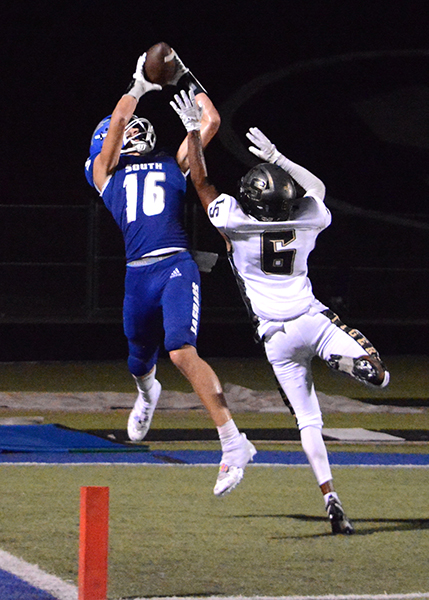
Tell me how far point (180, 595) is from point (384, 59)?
66.7 feet

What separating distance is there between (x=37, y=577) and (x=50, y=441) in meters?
4.06

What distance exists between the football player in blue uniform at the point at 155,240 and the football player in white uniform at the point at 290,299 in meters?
0.48

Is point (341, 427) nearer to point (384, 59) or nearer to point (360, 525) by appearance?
point (360, 525)

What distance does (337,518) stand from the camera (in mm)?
6082

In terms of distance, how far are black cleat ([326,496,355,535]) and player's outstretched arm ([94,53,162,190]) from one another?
241 cm

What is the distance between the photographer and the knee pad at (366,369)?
5953 mm

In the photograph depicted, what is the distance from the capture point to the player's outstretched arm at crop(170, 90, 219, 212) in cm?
673

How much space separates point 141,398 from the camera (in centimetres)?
782

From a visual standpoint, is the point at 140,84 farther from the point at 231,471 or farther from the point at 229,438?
the point at 231,471

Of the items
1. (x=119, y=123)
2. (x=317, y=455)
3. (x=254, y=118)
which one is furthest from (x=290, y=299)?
(x=254, y=118)

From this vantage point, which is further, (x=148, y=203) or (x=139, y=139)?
(x=139, y=139)

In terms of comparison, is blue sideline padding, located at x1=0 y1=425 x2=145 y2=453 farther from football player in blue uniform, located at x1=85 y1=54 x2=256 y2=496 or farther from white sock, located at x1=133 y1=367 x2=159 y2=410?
football player in blue uniform, located at x1=85 y1=54 x2=256 y2=496

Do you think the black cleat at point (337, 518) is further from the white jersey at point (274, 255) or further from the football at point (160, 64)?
the football at point (160, 64)

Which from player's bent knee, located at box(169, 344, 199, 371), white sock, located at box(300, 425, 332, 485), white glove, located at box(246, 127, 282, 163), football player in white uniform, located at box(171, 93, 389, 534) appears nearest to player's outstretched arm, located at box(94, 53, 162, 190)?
white glove, located at box(246, 127, 282, 163)
